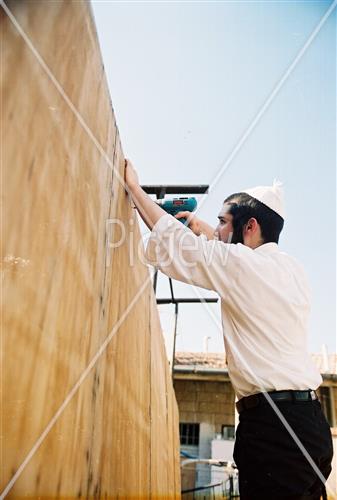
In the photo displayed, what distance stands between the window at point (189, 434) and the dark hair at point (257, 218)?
1084cm

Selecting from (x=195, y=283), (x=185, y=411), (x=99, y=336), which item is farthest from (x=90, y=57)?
(x=185, y=411)

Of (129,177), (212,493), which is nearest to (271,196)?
(129,177)

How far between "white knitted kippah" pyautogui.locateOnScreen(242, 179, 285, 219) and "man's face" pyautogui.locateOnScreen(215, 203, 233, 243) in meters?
0.16

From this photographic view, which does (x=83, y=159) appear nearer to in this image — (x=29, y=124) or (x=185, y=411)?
(x=29, y=124)

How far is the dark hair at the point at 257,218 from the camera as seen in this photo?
2010 millimetres

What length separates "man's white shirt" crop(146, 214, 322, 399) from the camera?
5.20 feet

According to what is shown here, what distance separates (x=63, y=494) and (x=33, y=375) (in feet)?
1.01

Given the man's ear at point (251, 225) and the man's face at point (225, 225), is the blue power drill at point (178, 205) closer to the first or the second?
the man's face at point (225, 225)

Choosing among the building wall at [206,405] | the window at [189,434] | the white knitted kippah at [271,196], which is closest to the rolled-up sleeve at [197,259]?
the white knitted kippah at [271,196]

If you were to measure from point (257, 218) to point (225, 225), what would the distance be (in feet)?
0.55

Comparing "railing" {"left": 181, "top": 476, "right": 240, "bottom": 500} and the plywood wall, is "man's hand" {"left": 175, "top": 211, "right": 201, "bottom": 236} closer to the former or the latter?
the plywood wall

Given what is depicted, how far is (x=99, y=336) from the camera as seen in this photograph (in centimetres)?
116

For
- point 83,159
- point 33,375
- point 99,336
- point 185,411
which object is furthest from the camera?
point 185,411

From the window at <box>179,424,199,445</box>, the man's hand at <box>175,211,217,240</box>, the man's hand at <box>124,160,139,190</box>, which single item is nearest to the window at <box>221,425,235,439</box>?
the window at <box>179,424,199,445</box>
